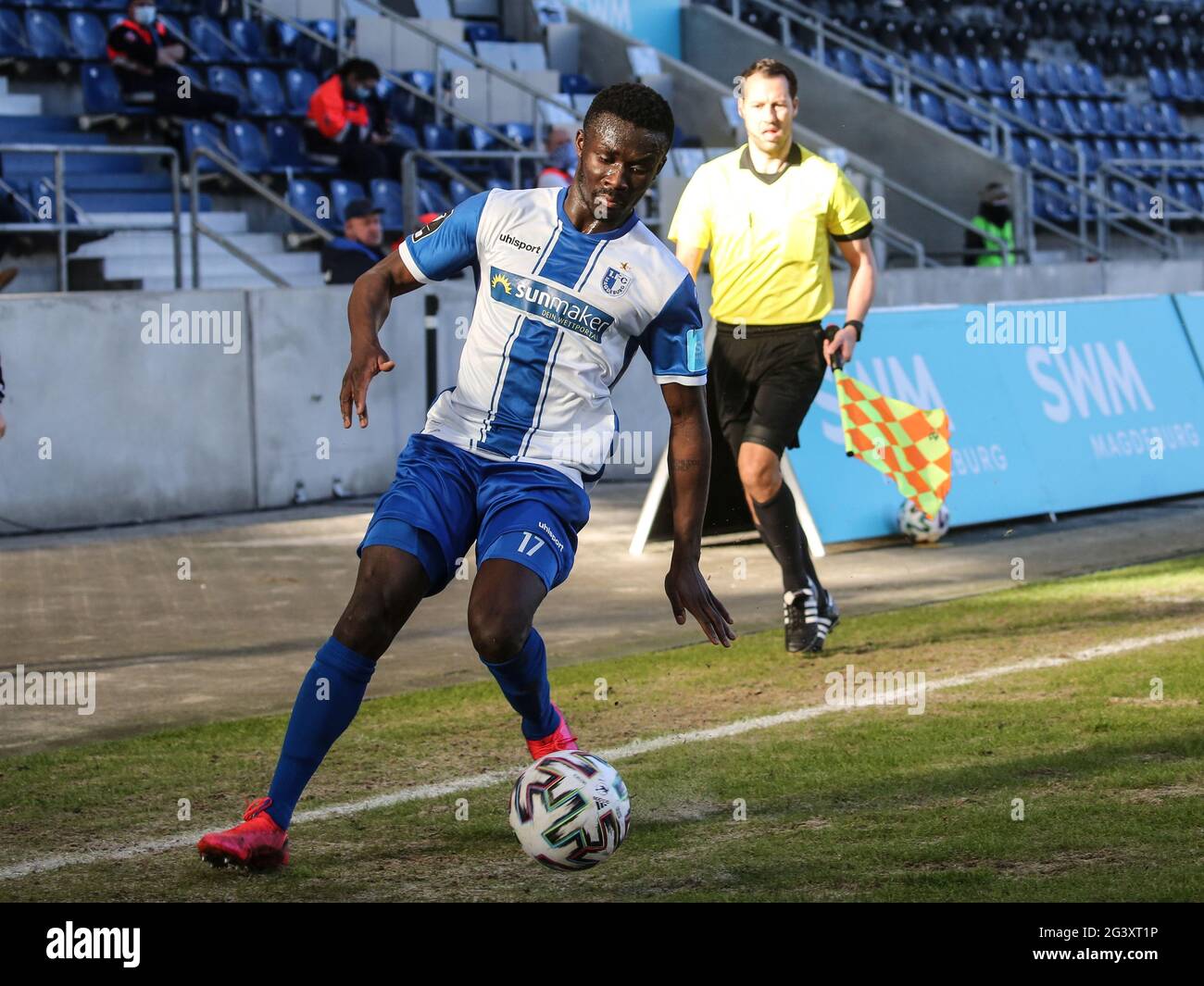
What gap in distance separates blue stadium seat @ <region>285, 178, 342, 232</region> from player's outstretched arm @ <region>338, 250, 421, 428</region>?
38.1ft

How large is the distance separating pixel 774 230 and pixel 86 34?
36.5 ft

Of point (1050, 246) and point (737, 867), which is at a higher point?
point (1050, 246)

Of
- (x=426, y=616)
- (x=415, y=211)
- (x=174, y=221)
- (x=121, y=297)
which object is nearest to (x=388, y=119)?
(x=415, y=211)

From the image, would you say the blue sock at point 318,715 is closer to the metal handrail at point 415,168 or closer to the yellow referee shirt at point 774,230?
the yellow referee shirt at point 774,230

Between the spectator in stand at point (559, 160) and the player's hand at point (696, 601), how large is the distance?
1082cm

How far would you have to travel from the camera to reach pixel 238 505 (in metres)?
13.4

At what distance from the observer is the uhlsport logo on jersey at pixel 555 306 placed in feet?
17.3

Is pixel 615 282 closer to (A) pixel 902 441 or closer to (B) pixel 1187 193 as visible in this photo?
(A) pixel 902 441

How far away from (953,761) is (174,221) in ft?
29.6

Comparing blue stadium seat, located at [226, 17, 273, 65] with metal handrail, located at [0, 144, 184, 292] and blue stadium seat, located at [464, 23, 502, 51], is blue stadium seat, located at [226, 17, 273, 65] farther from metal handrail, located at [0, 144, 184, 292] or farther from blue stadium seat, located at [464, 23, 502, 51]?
metal handrail, located at [0, 144, 184, 292]

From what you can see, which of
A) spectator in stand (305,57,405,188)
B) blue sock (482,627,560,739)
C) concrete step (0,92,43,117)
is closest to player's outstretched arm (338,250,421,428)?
blue sock (482,627,560,739)

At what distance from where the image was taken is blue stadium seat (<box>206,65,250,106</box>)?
17969mm

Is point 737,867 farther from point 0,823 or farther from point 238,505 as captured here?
point 238,505

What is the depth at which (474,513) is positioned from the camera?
17.4ft
